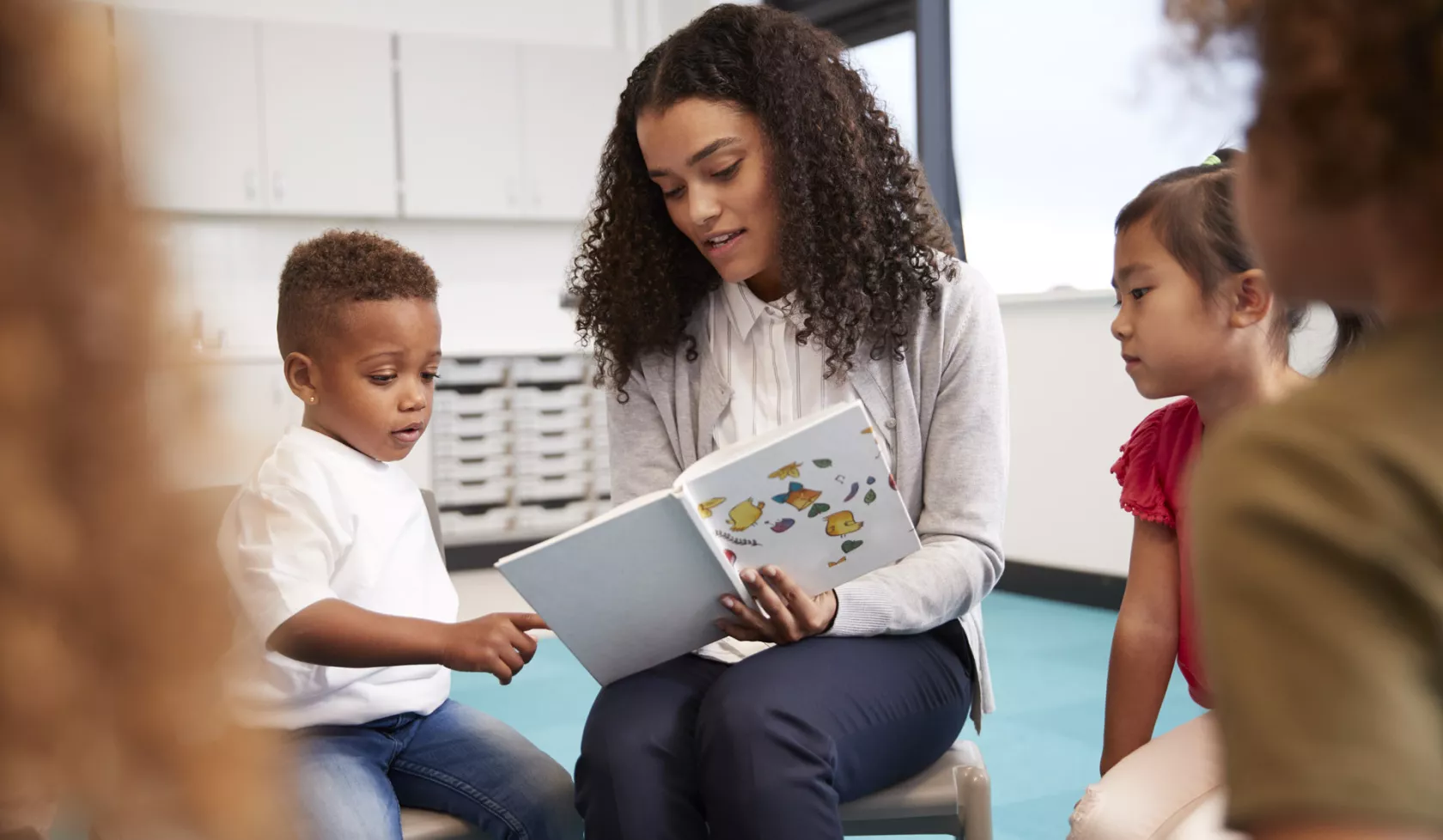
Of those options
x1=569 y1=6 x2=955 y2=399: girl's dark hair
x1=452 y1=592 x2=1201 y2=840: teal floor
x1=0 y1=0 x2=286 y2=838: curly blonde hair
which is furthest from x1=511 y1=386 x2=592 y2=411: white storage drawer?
x1=0 y1=0 x2=286 y2=838: curly blonde hair

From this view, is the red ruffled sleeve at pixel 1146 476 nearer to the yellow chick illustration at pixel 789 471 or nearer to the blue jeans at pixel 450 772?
the yellow chick illustration at pixel 789 471

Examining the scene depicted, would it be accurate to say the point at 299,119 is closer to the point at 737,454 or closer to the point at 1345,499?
the point at 737,454

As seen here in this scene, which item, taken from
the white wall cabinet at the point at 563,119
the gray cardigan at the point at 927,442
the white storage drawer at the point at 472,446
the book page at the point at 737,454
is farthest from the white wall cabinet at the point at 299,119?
the book page at the point at 737,454

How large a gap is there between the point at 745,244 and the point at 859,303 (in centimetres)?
16

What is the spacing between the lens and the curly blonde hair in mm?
A: 213

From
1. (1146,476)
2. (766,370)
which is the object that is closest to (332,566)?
(766,370)

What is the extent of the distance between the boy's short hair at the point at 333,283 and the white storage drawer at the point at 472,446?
3213mm

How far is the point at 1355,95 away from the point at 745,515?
2.54ft

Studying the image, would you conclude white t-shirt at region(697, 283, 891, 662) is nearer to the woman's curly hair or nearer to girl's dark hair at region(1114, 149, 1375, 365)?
girl's dark hair at region(1114, 149, 1375, 365)

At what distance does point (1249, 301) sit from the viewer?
1.25m

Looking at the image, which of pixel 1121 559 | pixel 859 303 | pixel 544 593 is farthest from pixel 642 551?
pixel 1121 559

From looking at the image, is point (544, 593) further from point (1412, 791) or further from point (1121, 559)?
point (1121, 559)

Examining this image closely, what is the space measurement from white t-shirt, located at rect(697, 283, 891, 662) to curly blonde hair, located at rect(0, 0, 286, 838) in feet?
3.86

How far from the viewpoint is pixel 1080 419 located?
12.0 ft
